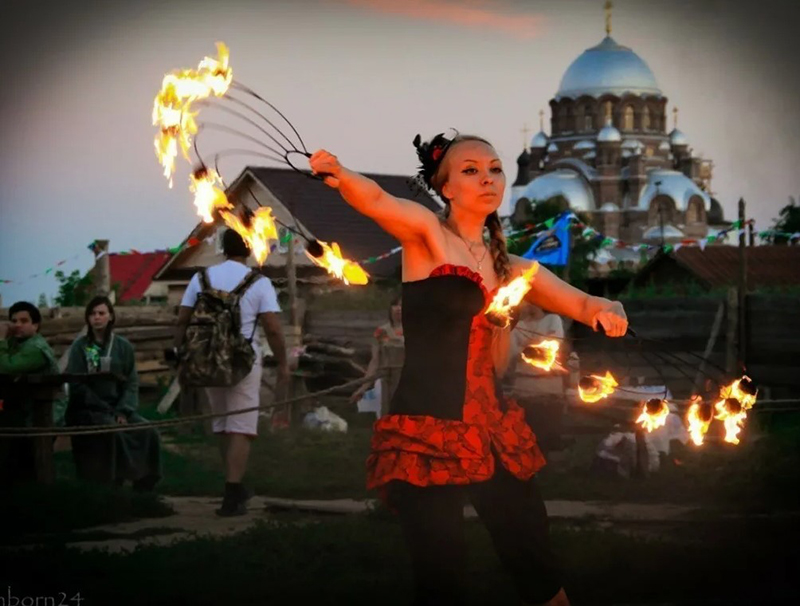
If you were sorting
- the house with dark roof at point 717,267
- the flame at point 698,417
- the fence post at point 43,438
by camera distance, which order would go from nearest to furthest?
1. the flame at point 698,417
2. the fence post at point 43,438
3. the house with dark roof at point 717,267

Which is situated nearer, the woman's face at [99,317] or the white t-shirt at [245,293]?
the white t-shirt at [245,293]

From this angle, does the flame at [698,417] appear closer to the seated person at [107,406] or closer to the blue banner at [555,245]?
the seated person at [107,406]

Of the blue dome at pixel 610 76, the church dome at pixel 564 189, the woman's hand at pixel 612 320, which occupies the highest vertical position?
the blue dome at pixel 610 76

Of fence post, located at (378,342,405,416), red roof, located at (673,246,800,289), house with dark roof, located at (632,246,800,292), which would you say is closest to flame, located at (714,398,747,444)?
fence post, located at (378,342,405,416)

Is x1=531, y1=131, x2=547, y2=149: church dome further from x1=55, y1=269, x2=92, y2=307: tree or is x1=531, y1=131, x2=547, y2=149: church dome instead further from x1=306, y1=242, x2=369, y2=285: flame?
x1=306, y1=242, x2=369, y2=285: flame

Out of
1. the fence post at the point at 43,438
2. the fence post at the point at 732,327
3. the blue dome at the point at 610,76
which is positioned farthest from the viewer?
the blue dome at the point at 610,76

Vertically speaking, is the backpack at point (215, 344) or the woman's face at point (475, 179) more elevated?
the woman's face at point (475, 179)

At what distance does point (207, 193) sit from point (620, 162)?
2761 inches

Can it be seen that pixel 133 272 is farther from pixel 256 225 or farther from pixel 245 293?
pixel 256 225

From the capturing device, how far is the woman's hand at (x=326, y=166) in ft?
14.9

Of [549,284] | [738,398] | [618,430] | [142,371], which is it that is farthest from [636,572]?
[142,371]

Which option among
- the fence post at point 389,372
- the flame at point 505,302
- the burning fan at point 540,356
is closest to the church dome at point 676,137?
the fence post at point 389,372

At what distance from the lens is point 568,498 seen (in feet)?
31.9

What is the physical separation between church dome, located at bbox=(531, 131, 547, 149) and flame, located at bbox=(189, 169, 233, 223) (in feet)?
240
